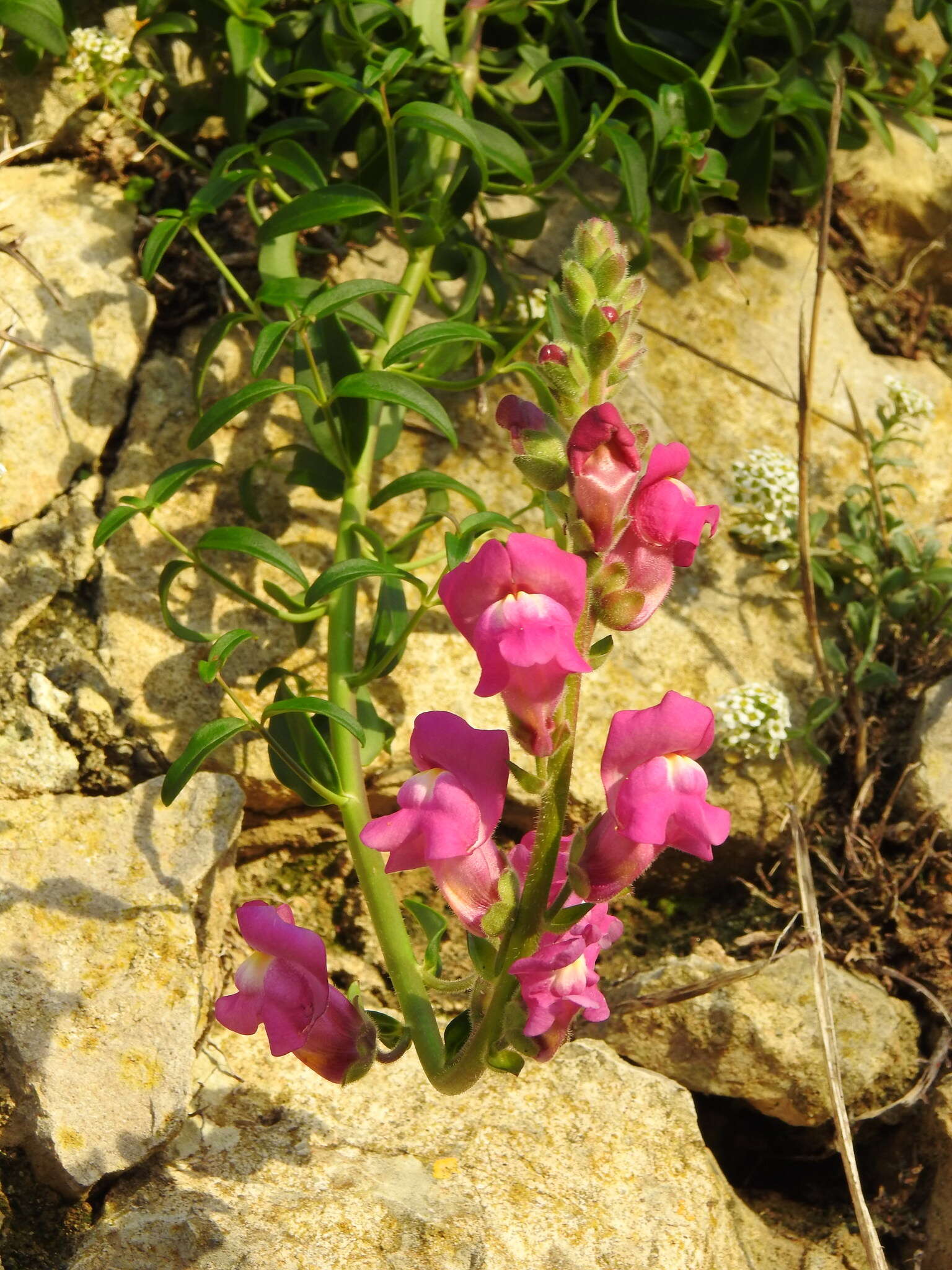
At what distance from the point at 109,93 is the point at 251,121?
37 centimetres

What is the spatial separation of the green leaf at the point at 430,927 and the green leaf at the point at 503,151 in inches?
59.7

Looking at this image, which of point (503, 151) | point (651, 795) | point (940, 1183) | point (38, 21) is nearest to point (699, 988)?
point (940, 1183)

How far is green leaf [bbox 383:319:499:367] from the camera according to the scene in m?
2.21

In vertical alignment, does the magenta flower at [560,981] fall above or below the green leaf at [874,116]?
below

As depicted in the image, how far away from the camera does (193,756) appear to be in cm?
198

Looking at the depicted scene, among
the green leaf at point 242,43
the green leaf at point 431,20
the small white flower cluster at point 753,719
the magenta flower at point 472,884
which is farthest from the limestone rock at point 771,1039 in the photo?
the green leaf at point 242,43

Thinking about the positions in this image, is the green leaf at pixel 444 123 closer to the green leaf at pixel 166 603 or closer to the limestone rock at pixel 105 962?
the green leaf at pixel 166 603

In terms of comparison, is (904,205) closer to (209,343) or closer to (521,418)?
(209,343)

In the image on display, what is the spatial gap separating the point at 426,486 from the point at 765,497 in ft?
3.15

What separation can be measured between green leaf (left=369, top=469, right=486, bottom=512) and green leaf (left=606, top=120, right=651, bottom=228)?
2.75ft

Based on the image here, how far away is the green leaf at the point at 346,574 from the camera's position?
6.71 ft

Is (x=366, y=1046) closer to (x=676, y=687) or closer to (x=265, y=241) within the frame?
(x=676, y=687)

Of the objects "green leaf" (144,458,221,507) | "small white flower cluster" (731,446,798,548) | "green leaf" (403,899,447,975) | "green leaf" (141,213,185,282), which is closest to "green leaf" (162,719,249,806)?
"green leaf" (403,899,447,975)

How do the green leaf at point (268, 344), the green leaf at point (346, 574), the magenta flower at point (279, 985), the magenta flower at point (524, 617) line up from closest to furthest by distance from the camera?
the magenta flower at point (524, 617)
the magenta flower at point (279, 985)
the green leaf at point (346, 574)
the green leaf at point (268, 344)
